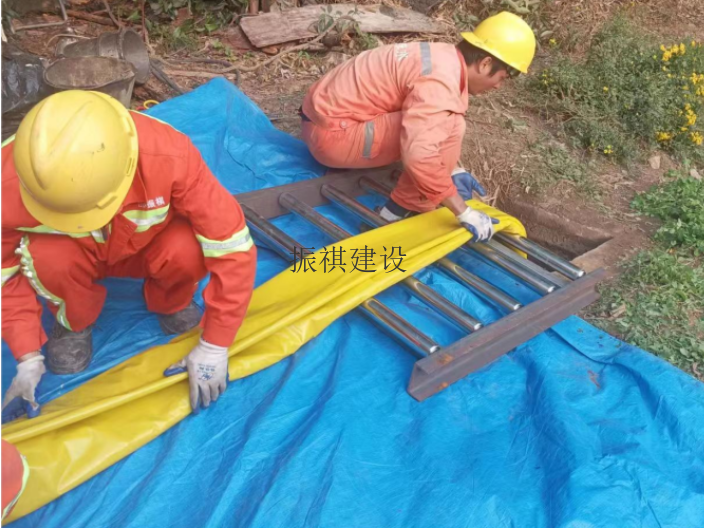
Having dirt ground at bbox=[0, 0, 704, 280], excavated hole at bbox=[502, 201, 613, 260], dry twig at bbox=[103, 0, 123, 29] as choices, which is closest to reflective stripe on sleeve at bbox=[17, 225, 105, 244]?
dirt ground at bbox=[0, 0, 704, 280]

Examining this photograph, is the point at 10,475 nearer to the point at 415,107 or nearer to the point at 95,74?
→ the point at 415,107

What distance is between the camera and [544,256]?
2617mm

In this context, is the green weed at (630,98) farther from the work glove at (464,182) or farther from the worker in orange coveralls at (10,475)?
the worker in orange coveralls at (10,475)

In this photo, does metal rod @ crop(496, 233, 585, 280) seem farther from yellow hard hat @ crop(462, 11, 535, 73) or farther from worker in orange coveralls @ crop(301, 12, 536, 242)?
yellow hard hat @ crop(462, 11, 535, 73)

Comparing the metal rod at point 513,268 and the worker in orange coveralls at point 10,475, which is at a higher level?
the worker in orange coveralls at point 10,475

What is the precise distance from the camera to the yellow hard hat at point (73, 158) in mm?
1088

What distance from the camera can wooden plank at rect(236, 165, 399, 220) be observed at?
2734 mm

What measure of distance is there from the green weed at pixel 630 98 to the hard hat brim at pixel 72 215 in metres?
3.24

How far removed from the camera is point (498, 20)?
97.7 inches

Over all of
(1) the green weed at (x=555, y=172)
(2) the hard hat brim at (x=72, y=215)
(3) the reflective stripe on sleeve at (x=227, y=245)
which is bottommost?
(1) the green weed at (x=555, y=172)

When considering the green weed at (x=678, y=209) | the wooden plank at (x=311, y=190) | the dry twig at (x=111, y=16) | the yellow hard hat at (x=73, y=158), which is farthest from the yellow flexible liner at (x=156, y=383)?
the dry twig at (x=111, y=16)

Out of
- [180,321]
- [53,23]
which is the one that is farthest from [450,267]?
[53,23]

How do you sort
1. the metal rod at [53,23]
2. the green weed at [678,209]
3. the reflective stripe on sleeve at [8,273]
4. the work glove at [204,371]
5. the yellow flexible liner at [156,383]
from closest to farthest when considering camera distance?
the reflective stripe on sleeve at [8,273] < the yellow flexible liner at [156,383] < the work glove at [204,371] < the green weed at [678,209] < the metal rod at [53,23]

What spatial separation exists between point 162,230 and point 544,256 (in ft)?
5.61
